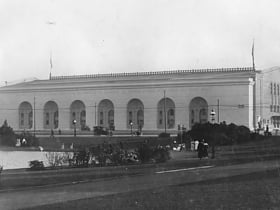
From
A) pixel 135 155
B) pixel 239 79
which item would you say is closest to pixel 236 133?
pixel 135 155

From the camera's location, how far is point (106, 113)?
320 feet

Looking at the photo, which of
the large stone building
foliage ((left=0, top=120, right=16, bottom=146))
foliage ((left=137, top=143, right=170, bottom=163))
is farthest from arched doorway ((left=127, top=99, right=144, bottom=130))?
foliage ((left=137, top=143, right=170, bottom=163))

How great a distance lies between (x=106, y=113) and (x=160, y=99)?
9875 millimetres

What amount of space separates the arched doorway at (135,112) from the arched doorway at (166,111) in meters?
3.00

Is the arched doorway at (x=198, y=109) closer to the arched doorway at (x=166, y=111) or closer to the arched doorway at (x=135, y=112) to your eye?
the arched doorway at (x=166, y=111)

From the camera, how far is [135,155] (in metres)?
27.3

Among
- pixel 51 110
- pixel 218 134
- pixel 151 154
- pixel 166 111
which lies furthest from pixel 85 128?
pixel 151 154

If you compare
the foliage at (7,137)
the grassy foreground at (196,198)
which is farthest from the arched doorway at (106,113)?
the grassy foreground at (196,198)

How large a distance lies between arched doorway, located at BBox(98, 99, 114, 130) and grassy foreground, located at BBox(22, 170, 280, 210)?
78027mm

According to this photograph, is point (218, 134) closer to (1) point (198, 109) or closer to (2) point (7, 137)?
(2) point (7, 137)

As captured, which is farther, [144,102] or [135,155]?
[144,102]

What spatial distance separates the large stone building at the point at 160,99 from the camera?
87.1m

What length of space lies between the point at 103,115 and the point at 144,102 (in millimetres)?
8007

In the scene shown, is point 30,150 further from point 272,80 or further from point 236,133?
point 272,80
